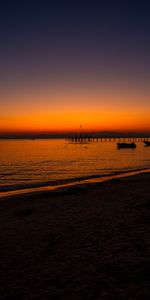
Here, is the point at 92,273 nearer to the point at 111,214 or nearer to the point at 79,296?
the point at 79,296

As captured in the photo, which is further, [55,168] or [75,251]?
[55,168]

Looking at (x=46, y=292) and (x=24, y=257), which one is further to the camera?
(x=24, y=257)

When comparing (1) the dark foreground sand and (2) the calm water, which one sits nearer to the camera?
(1) the dark foreground sand

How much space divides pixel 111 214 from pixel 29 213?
4138mm

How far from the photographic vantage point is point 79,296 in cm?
473

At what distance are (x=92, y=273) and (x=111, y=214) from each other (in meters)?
5.63

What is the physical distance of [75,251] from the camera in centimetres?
→ 699

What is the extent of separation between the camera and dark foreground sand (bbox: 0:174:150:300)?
5004mm

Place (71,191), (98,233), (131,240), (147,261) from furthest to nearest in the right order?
1. (71,191)
2. (98,233)
3. (131,240)
4. (147,261)

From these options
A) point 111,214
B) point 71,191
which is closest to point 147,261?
point 111,214

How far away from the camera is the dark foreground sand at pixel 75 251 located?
5004mm

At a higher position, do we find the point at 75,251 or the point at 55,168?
the point at 55,168

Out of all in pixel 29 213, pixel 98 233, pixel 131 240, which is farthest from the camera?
pixel 29 213

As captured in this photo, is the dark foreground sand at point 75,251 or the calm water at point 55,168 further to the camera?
the calm water at point 55,168
